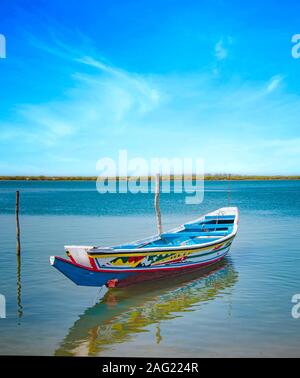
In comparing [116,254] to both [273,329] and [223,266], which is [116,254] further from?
[223,266]

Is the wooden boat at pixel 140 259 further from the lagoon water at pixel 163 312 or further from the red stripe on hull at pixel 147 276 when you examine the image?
the lagoon water at pixel 163 312

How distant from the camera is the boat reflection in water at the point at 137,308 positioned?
9242mm

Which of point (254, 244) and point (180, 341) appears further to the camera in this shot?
point (254, 244)

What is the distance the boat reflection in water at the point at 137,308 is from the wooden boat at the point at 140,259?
0.42m

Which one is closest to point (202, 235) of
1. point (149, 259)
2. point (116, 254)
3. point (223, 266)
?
point (223, 266)

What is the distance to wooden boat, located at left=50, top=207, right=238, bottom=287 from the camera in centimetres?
1138

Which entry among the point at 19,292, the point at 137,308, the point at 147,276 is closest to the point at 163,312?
the point at 137,308

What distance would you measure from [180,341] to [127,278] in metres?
3.92

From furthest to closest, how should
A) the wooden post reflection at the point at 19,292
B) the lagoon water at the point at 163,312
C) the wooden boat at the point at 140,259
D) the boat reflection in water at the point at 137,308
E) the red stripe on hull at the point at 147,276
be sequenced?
1. the red stripe on hull at the point at 147,276
2. the wooden boat at the point at 140,259
3. the wooden post reflection at the point at 19,292
4. the boat reflection in water at the point at 137,308
5. the lagoon water at the point at 163,312

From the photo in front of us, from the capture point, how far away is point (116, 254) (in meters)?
11.9

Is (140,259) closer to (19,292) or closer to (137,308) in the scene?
(137,308)

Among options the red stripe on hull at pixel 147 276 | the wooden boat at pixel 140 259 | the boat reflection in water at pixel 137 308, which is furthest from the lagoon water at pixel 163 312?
the wooden boat at pixel 140 259
